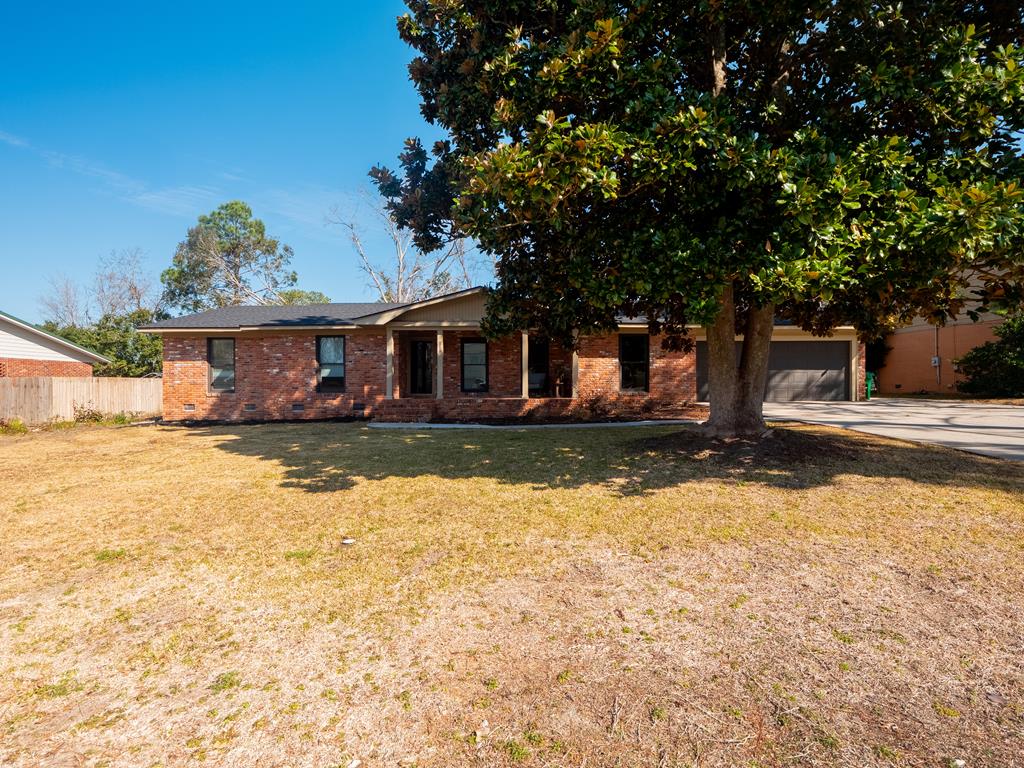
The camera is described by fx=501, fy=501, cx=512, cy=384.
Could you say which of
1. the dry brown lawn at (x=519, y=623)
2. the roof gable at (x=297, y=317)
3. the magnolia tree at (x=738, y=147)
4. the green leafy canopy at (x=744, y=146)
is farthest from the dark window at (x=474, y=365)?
the dry brown lawn at (x=519, y=623)

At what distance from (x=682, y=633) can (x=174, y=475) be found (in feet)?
23.6

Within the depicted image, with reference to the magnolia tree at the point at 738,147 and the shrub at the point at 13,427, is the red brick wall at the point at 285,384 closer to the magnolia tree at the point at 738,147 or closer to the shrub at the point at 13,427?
the shrub at the point at 13,427

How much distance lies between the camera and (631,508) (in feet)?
17.5

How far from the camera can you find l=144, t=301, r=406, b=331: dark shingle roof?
15008mm

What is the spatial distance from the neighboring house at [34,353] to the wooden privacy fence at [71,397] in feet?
17.2

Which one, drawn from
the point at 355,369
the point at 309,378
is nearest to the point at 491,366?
the point at 355,369

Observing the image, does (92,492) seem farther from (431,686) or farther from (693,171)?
(693,171)

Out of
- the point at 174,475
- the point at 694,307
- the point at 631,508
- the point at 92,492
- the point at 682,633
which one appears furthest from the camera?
the point at 174,475

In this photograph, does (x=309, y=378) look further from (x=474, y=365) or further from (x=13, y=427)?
(x=13, y=427)

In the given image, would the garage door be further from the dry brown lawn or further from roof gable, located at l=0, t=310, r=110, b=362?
roof gable, located at l=0, t=310, r=110, b=362

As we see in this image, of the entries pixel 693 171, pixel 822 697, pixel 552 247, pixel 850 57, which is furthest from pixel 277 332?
pixel 822 697

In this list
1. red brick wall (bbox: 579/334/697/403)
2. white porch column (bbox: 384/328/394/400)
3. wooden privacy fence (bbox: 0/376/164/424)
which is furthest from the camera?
red brick wall (bbox: 579/334/697/403)

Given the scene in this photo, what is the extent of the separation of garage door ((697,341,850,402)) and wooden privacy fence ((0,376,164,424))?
67.0ft

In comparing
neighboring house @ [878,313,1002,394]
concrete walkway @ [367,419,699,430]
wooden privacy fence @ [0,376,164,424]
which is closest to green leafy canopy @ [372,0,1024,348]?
concrete walkway @ [367,419,699,430]
